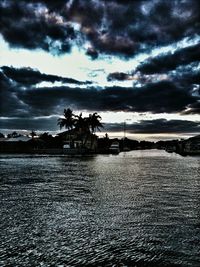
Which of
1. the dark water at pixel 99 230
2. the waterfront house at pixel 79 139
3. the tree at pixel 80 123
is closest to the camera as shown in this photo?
the dark water at pixel 99 230

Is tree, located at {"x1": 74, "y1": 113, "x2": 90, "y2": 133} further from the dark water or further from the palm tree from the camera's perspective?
the dark water

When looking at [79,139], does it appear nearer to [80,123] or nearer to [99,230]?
[80,123]

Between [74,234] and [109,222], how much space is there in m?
1.78

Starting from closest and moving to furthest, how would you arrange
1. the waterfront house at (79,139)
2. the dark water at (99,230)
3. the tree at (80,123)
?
the dark water at (99,230)
the tree at (80,123)
the waterfront house at (79,139)

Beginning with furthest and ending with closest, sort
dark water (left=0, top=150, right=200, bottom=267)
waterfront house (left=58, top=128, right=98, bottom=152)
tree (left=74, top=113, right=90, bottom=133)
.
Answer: waterfront house (left=58, top=128, right=98, bottom=152)
tree (left=74, top=113, right=90, bottom=133)
dark water (left=0, top=150, right=200, bottom=267)

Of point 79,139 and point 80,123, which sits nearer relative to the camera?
point 80,123

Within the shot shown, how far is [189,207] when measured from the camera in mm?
13258

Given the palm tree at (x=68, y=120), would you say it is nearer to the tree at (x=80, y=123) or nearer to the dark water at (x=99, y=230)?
the tree at (x=80, y=123)

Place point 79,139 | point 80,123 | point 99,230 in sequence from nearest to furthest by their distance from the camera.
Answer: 1. point 99,230
2. point 80,123
3. point 79,139

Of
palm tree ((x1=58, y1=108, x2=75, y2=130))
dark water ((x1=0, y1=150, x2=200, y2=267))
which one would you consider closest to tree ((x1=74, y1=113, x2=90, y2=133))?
palm tree ((x1=58, y1=108, x2=75, y2=130))

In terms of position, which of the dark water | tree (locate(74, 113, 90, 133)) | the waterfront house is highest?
tree (locate(74, 113, 90, 133))

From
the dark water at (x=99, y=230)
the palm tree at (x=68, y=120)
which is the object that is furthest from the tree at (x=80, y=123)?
the dark water at (x=99, y=230)

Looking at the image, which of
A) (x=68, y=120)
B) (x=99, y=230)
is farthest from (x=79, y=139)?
(x=99, y=230)

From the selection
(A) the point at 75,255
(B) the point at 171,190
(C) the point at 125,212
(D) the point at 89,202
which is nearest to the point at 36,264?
(A) the point at 75,255
